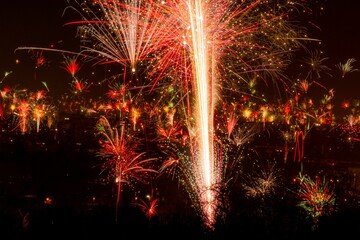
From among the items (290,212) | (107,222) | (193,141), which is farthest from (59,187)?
(290,212)

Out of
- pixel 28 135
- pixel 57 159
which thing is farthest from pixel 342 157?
pixel 28 135

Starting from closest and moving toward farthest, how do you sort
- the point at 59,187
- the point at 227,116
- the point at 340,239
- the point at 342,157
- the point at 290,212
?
1. the point at 340,239
2. the point at 290,212
3. the point at 59,187
4. the point at 342,157
5. the point at 227,116

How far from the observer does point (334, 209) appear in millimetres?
5430

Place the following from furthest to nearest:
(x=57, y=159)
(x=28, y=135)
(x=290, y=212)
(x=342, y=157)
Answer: (x=342, y=157)
(x=28, y=135)
(x=57, y=159)
(x=290, y=212)

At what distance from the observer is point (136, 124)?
63.0ft

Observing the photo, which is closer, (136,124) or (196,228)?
(196,228)

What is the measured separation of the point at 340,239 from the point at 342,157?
16817mm

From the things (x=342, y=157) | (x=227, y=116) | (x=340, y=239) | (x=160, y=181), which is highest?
(x=227, y=116)

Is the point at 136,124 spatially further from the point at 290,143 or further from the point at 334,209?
the point at 334,209

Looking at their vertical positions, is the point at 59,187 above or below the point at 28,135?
below

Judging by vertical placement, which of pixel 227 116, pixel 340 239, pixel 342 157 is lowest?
pixel 340 239

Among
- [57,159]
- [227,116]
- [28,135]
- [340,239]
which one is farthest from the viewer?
[227,116]

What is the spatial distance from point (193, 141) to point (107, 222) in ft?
39.7

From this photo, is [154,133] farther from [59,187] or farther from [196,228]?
[196,228]
